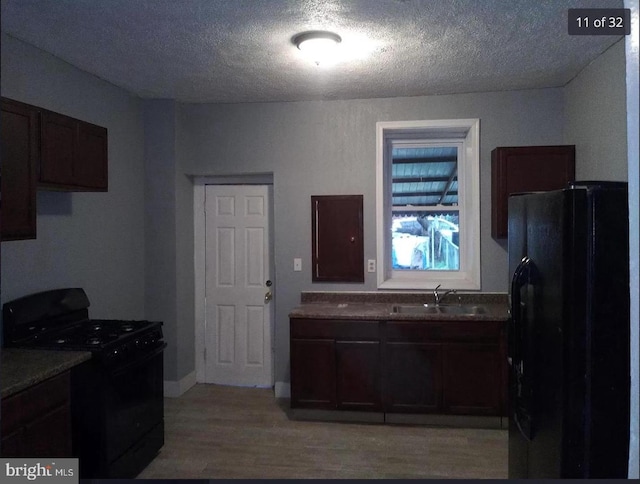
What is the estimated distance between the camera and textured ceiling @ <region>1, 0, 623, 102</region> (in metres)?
2.32

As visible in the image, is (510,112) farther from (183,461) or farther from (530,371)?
(183,461)

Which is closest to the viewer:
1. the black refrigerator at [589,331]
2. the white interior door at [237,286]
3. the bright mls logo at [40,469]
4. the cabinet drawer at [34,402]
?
the bright mls logo at [40,469]

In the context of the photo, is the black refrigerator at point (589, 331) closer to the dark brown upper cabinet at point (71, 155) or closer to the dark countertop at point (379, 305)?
the dark countertop at point (379, 305)

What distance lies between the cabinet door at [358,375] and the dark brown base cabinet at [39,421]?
1867mm

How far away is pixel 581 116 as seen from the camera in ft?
11.0

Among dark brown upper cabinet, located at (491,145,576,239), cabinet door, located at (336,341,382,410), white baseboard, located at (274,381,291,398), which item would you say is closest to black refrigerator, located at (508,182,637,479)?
cabinet door, located at (336,341,382,410)

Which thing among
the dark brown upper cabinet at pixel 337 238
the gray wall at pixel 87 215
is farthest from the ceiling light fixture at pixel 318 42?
the gray wall at pixel 87 215

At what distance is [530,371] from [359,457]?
144cm

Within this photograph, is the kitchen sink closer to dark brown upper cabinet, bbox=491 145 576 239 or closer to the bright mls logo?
dark brown upper cabinet, bbox=491 145 576 239

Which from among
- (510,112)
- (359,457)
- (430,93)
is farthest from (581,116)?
(359,457)

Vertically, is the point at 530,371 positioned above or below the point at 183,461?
above

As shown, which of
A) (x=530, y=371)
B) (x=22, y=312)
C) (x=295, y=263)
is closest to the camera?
(x=530, y=371)

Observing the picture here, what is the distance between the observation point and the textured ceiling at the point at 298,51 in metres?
2.32

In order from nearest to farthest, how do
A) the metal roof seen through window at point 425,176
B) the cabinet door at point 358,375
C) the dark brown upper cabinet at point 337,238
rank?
the cabinet door at point 358,375, the dark brown upper cabinet at point 337,238, the metal roof seen through window at point 425,176
